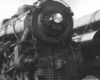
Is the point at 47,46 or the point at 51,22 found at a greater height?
the point at 51,22

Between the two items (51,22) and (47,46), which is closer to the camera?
(51,22)

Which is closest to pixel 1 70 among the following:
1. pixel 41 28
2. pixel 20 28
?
pixel 20 28

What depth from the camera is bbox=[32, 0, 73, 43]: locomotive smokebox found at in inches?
357

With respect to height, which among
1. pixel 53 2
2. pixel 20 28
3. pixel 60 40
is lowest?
pixel 60 40

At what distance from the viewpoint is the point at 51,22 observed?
29.5 feet

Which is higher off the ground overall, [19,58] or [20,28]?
[20,28]

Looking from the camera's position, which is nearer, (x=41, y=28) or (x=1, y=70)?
A: (x=41, y=28)

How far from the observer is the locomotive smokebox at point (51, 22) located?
9.07 m

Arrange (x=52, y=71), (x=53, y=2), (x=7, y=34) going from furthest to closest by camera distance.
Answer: (x=7, y=34)
(x=53, y=2)
(x=52, y=71)

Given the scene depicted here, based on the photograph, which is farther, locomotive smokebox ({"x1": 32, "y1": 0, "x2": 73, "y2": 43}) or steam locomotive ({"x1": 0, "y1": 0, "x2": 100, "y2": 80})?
locomotive smokebox ({"x1": 32, "y1": 0, "x2": 73, "y2": 43})

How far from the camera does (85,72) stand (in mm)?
10812

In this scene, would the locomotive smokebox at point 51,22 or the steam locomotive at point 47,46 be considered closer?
the steam locomotive at point 47,46

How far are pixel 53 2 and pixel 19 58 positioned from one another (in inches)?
81.5

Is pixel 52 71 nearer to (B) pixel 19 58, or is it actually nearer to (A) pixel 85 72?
(B) pixel 19 58
